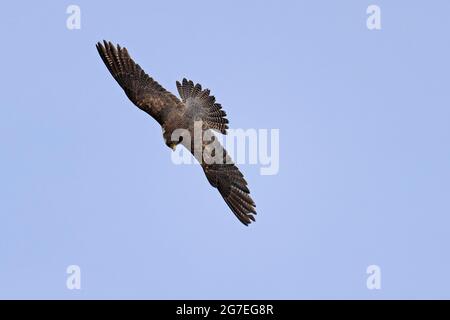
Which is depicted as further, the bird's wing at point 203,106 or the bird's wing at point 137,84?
the bird's wing at point 137,84

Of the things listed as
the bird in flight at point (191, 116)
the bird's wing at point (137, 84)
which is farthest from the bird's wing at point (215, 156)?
the bird's wing at point (137, 84)

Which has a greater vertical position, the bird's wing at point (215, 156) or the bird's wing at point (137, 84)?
the bird's wing at point (137, 84)

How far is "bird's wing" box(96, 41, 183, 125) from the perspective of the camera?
22109 millimetres

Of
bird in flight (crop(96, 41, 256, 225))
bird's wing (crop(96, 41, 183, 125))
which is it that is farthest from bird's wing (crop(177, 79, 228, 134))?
bird's wing (crop(96, 41, 183, 125))

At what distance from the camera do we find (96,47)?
893 inches

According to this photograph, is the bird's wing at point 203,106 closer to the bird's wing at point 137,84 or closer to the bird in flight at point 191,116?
the bird in flight at point 191,116

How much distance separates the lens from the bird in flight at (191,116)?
21.7 meters

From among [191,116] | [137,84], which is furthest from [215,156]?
[137,84]

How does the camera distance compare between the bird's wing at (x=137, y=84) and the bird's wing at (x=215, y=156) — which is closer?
the bird's wing at (x=215, y=156)

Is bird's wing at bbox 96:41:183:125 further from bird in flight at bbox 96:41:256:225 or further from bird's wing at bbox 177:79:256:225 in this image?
bird's wing at bbox 177:79:256:225
